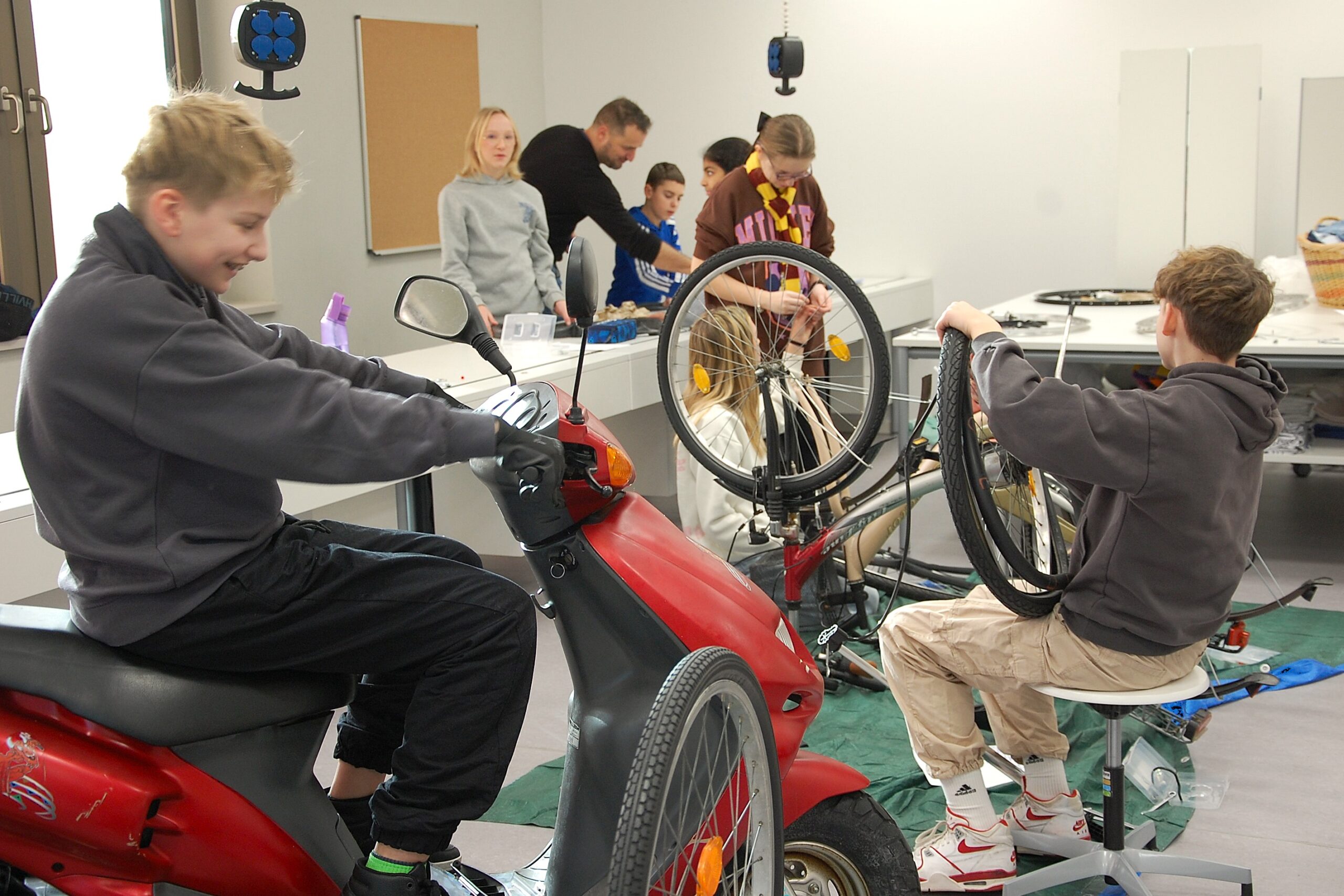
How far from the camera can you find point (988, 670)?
207 centimetres

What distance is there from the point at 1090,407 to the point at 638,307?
3424mm

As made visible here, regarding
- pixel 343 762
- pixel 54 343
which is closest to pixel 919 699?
pixel 343 762

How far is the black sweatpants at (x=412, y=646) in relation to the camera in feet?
4.80

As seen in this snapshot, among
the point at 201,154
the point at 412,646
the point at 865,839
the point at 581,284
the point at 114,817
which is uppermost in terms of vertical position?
the point at 201,154

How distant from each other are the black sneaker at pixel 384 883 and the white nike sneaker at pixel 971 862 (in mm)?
992

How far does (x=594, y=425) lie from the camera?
160cm

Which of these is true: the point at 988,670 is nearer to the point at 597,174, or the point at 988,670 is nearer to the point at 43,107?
the point at 597,174

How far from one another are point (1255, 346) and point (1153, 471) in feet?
8.37

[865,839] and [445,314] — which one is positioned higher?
[445,314]

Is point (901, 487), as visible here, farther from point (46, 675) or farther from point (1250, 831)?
point (46, 675)

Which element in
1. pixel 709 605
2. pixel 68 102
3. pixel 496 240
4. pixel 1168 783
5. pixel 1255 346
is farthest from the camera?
pixel 68 102

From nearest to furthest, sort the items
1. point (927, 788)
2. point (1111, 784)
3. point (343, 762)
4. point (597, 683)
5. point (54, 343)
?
point (54, 343) < point (597, 683) < point (343, 762) < point (1111, 784) < point (927, 788)

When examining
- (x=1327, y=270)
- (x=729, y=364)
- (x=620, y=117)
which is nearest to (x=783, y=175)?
(x=729, y=364)

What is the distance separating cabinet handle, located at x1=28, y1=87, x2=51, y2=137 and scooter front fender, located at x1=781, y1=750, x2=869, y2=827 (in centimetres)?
437
